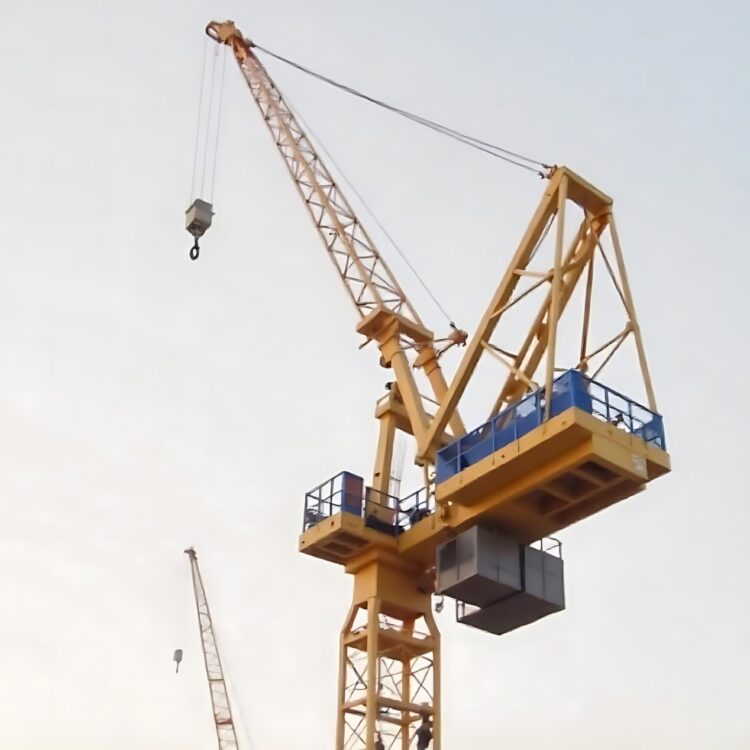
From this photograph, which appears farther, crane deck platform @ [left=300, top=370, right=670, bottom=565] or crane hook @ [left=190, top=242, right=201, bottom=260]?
crane hook @ [left=190, top=242, right=201, bottom=260]

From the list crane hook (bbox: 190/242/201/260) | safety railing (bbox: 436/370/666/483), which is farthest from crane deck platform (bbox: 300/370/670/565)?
crane hook (bbox: 190/242/201/260)

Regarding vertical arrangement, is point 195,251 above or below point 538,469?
above

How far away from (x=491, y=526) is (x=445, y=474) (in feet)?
7.07

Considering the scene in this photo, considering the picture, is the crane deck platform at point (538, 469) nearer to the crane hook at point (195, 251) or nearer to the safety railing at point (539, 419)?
the safety railing at point (539, 419)

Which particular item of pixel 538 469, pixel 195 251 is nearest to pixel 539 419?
pixel 538 469

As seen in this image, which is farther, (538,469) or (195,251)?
(195,251)

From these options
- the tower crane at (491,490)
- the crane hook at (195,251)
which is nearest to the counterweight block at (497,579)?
the tower crane at (491,490)

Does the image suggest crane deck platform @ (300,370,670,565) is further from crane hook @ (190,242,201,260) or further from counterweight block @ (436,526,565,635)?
crane hook @ (190,242,201,260)

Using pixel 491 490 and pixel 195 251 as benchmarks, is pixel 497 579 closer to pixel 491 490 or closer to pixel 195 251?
pixel 491 490

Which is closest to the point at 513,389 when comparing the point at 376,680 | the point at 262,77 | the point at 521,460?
the point at 521,460

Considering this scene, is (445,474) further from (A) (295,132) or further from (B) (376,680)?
(A) (295,132)

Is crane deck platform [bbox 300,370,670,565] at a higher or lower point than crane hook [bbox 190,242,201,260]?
lower

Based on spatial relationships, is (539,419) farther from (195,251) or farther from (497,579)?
(195,251)

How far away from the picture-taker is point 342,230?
50750 mm
